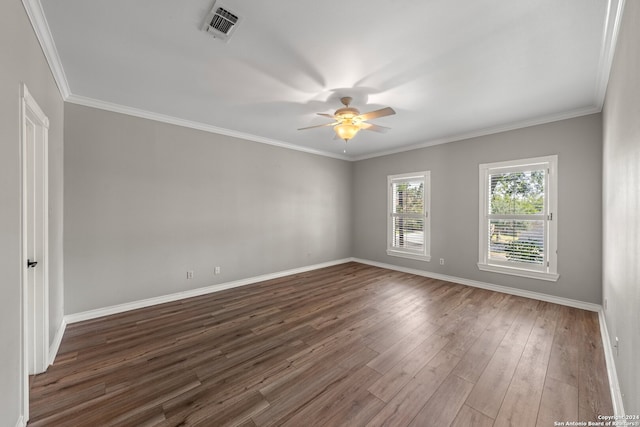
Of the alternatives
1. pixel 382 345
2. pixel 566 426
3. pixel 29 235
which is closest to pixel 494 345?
pixel 566 426

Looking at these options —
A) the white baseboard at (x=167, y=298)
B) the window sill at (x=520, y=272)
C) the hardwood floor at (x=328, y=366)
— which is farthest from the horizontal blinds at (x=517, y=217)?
the white baseboard at (x=167, y=298)

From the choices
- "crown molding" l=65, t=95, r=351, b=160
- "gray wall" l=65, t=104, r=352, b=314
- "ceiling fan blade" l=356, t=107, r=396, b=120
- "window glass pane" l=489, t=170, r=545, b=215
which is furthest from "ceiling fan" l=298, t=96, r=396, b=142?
"window glass pane" l=489, t=170, r=545, b=215

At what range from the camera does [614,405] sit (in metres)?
1.68

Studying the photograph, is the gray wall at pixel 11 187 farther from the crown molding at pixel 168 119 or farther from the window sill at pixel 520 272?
the window sill at pixel 520 272

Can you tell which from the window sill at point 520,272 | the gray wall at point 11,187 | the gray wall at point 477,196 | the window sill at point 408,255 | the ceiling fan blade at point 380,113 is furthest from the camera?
the window sill at point 408,255

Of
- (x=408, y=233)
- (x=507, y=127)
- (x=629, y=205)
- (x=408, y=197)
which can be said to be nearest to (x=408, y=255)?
(x=408, y=233)

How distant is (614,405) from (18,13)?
461cm

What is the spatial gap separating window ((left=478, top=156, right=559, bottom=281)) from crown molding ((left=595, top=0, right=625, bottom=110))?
1279 mm

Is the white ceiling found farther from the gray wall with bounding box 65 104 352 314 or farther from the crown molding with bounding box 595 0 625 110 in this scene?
the gray wall with bounding box 65 104 352 314

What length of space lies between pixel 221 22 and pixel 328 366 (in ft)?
9.45

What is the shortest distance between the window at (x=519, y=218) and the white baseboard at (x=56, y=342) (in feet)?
18.5

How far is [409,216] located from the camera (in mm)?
5363

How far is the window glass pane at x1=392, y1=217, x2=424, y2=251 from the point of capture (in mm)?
5172

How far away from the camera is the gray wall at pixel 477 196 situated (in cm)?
333
